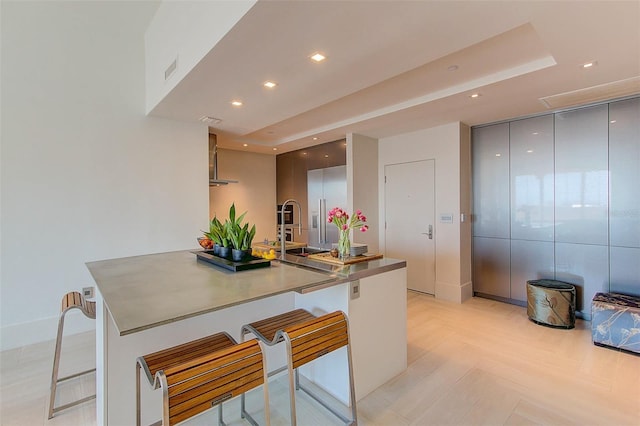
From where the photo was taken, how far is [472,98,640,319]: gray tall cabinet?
3264mm

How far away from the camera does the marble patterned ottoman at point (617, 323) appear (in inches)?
108

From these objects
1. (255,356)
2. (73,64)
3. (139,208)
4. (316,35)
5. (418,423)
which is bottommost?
(418,423)

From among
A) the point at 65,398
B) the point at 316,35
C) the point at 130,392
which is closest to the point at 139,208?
the point at 65,398

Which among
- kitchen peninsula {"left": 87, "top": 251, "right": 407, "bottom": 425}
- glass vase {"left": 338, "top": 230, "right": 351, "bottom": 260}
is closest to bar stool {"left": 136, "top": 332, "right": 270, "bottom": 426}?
kitchen peninsula {"left": 87, "top": 251, "right": 407, "bottom": 425}

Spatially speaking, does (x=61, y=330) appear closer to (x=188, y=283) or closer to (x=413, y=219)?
(x=188, y=283)

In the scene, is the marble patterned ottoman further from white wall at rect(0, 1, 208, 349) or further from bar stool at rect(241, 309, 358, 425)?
white wall at rect(0, 1, 208, 349)

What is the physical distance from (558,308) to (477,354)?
1320mm

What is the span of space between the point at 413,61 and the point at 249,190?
4571 millimetres

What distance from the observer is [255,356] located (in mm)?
1345

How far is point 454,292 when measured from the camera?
14.0ft

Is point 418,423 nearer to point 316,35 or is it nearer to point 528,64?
point 316,35

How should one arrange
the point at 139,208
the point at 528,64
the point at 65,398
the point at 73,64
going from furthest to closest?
the point at 139,208 < the point at 73,64 < the point at 528,64 < the point at 65,398

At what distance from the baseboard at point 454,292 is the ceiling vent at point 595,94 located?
2546 mm

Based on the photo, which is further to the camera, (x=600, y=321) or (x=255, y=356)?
(x=600, y=321)
